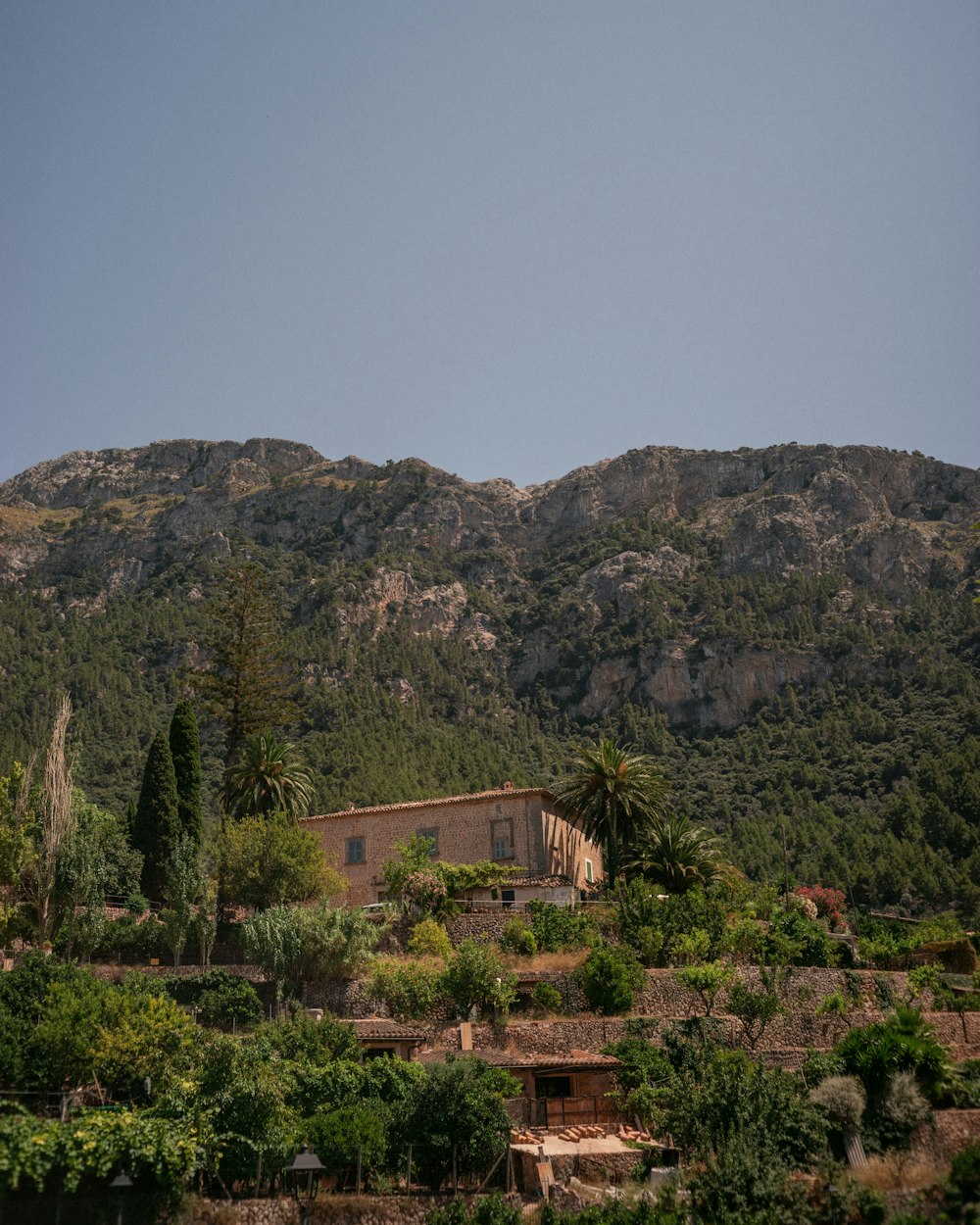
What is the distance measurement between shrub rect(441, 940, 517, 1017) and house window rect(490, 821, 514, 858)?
10617mm

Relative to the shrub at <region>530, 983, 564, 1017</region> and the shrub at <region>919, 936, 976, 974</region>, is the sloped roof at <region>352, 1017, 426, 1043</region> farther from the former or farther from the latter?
the shrub at <region>919, 936, 976, 974</region>

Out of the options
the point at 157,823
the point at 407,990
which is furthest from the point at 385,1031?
the point at 157,823

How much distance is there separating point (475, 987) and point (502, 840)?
1159cm

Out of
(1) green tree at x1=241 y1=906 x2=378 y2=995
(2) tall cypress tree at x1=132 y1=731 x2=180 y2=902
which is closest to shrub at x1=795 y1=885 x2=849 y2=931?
(1) green tree at x1=241 y1=906 x2=378 y2=995

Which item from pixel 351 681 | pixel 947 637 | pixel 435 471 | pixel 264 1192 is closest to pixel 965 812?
pixel 947 637

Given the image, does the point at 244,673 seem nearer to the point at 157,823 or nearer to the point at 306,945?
the point at 157,823

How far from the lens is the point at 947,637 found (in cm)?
11675

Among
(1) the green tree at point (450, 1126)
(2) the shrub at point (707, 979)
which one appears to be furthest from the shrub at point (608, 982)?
(1) the green tree at point (450, 1126)

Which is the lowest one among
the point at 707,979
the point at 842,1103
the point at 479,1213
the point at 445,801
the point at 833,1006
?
the point at 479,1213

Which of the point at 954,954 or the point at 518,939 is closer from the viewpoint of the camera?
the point at 518,939

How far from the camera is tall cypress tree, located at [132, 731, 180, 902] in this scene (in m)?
45.6

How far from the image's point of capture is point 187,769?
50.6 m

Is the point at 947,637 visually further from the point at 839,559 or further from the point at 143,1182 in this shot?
the point at 143,1182

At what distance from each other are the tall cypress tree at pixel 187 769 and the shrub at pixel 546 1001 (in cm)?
1801
